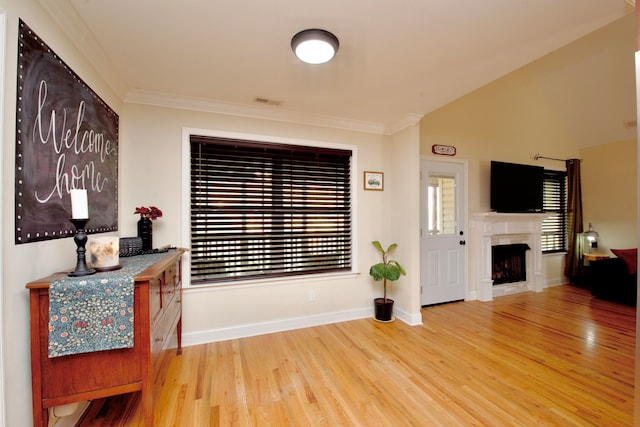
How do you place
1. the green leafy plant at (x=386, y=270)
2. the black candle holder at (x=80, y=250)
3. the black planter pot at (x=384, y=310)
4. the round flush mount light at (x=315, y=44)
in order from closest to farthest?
the black candle holder at (x=80, y=250) → the round flush mount light at (x=315, y=44) → the green leafy plant at (x=386, y=270) → the black planter pot at (x=384, y=310)

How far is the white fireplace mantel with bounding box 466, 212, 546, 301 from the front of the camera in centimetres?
400

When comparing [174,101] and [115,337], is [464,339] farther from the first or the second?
[174,101]

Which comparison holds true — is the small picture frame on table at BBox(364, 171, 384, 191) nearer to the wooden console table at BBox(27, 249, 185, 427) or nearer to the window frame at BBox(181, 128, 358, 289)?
the window frame at BBox(181, 128, 358, 289)

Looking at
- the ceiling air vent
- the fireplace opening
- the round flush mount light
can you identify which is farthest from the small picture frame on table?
the fireplace opening

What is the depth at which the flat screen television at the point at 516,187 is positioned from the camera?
13.3 ft

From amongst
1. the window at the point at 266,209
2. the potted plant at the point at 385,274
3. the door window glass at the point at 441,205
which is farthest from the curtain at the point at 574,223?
the window at the point at 266,209

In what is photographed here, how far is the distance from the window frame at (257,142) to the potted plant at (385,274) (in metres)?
0.29

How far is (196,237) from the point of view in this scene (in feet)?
8.69

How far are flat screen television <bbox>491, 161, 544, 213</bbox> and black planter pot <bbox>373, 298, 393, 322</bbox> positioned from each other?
2.37 m

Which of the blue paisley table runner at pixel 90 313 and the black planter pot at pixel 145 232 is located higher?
the black planter pot at pixel 145 232

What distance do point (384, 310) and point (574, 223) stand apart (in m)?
4.31

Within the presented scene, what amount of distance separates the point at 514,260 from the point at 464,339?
8.37ft

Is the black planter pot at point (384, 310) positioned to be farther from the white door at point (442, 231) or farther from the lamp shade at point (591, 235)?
the lamp shade at point (591, 235)

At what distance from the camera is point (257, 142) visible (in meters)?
2.85
